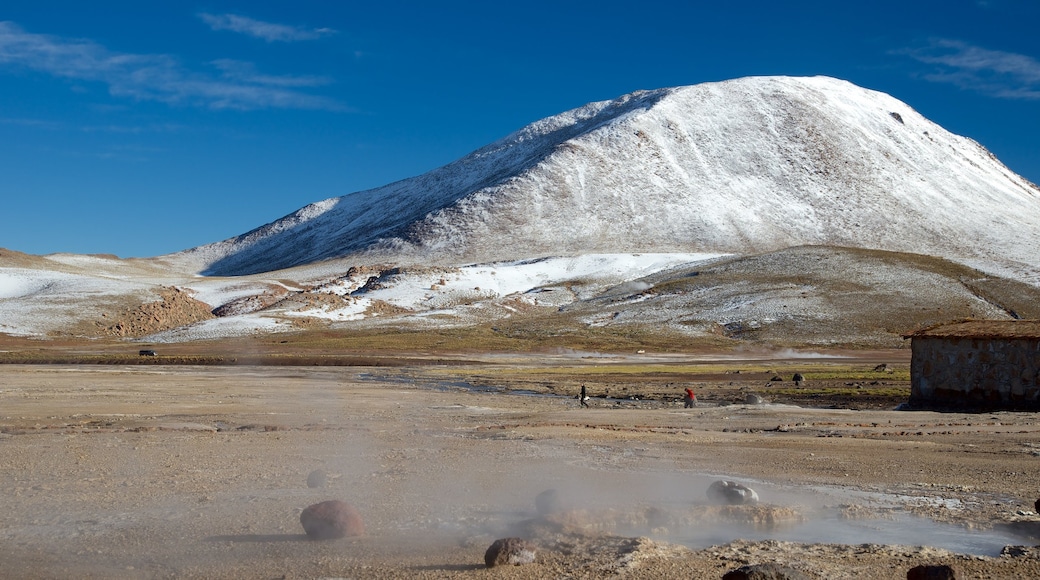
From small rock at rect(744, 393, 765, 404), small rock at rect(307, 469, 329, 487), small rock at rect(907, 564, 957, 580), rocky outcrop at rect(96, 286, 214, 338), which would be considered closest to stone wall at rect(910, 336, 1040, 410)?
small rock at rect(744, 393, 765, 404)

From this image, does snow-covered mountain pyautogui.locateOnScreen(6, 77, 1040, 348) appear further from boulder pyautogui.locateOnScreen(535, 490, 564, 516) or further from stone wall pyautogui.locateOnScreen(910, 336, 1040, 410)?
boulder pyautogui.locateOnScreen(535, 490, 564, 516)

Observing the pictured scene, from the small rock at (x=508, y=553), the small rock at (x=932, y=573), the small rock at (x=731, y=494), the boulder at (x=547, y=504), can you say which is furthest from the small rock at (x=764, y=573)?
the small rock at (x=731, y=494)

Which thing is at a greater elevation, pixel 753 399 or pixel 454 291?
pixel 454 291

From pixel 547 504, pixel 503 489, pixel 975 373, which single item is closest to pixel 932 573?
pixel 547 504

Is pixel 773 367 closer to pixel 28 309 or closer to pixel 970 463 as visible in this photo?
pixel 970 463

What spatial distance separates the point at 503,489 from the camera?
17219mm

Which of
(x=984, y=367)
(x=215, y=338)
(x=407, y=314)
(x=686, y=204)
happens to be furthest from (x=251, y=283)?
(x=984, y=367)

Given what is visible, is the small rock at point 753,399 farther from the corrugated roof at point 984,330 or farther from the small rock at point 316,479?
the small rock at point 316,479

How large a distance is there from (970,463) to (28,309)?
10917 centimetres

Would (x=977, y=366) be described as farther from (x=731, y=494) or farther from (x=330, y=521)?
(x=330, y=521)

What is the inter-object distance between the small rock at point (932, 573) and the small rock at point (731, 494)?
485cm

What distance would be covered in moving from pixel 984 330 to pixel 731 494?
24.9 meters

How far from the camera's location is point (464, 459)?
67.7 feet

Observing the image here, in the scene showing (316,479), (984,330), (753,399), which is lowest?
(753,399)
